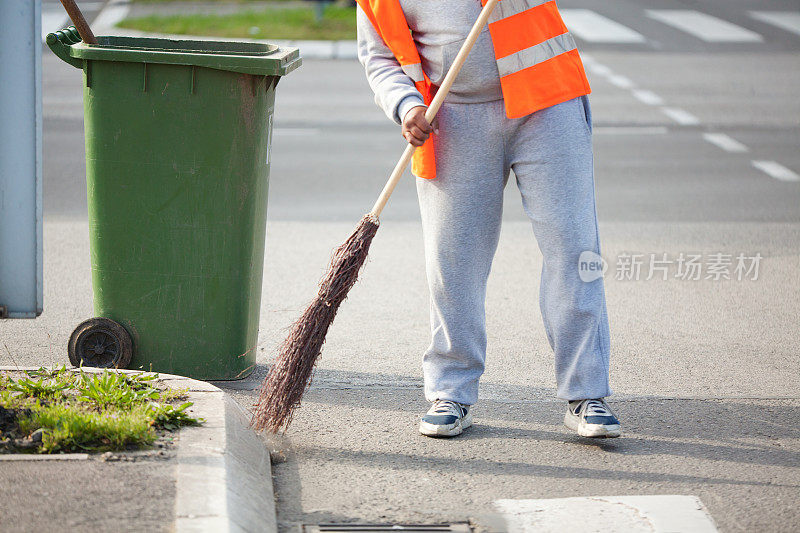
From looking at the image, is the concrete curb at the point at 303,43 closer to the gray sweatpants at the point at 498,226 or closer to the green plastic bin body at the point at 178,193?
the green plastic bin body at the point at 178,193

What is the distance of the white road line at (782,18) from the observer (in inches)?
697

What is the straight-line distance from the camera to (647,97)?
1232 cm

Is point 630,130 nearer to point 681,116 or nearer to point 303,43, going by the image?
point 681,116

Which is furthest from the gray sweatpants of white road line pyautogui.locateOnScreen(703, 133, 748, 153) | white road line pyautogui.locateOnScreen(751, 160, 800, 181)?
white road line pyautogui.locateOnScreen(703, 133, 748, 153)

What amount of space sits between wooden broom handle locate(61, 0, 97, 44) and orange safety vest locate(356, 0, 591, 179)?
1189 millimetres

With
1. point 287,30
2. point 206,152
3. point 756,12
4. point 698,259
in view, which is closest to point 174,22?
point 287,30

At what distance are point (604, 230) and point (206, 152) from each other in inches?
145

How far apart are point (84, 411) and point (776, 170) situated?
7097mm

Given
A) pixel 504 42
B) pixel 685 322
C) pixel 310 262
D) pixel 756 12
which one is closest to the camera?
pixel 504 42

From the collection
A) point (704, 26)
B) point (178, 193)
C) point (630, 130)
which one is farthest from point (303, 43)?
point (178, 193)

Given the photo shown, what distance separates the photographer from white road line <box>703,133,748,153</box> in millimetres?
9938

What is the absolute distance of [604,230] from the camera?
24.1 ft

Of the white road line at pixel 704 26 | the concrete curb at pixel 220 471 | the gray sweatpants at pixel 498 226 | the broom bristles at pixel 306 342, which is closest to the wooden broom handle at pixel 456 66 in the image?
the gray sweatpants at pixel 498 226

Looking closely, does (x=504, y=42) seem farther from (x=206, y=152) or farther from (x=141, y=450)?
(x=141, y=450)
